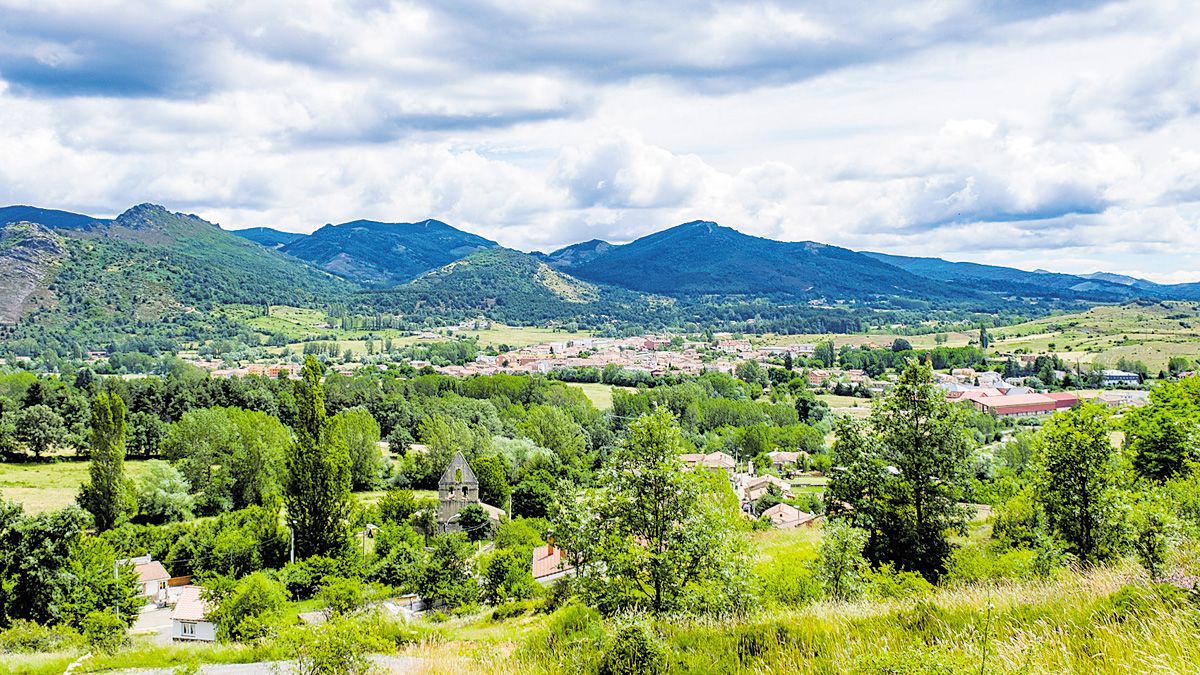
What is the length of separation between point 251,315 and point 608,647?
21372 cm

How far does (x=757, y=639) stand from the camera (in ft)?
20.4

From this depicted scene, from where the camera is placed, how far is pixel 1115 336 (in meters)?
135

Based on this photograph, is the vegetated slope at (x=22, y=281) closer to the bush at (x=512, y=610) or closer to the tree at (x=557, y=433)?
the tree at (x=557, y=433)

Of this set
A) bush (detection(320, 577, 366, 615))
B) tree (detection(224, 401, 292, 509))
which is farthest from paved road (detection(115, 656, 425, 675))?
tree (detection(224, 401, 292, 509))

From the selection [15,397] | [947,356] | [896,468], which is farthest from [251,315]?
[896,468]

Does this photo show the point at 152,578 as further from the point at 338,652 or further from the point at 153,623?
the point at 338,652

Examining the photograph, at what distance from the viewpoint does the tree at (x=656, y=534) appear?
10.8 m

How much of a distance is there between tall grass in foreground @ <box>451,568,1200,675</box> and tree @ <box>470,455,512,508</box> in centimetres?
3910

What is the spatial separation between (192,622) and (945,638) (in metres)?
26.0

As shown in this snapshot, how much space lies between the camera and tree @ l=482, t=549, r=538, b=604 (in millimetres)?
26328

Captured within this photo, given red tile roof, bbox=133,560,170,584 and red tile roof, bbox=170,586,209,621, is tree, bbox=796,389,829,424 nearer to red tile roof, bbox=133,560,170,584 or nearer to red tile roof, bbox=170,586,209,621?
red tile roof, bbox=133,560,170,584

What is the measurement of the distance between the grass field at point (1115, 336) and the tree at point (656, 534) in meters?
117

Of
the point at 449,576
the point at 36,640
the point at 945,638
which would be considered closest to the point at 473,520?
the point at 449,576

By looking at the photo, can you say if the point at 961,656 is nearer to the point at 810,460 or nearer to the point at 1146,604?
the point at 1146,604
